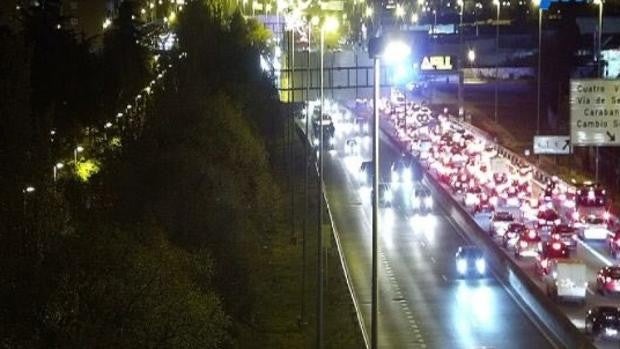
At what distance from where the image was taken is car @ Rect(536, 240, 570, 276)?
46.9 metres

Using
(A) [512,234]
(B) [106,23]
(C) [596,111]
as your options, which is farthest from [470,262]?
(B) [106,23]

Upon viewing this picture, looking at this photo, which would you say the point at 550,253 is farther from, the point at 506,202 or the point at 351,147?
the point at 351,147

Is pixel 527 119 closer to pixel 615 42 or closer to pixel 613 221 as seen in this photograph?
pixel 615 42

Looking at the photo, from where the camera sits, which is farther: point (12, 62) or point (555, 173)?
point (555, 173)

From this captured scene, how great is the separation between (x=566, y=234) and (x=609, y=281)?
1155 centimetres

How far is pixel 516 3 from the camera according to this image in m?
176

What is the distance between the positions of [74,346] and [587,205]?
4425 centimetres

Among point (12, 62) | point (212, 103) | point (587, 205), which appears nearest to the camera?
point (12, 62)

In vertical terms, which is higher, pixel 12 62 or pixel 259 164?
pixel 12 62

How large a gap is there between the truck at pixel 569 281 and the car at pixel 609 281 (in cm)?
210

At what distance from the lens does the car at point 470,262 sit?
47531 millimetres

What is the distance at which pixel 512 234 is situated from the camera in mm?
52875

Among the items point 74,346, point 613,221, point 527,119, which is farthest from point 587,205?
→ point 527,119

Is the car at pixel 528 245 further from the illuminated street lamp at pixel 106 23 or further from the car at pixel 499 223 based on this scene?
the illuminated street lamp at pixel 106 23
